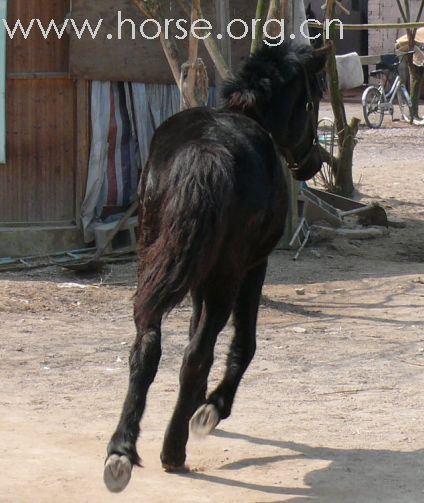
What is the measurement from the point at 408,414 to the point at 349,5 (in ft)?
87.9

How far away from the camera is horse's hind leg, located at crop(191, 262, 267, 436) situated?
5.17 m

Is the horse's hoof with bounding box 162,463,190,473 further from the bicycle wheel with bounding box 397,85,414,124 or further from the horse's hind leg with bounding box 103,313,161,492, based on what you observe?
the bicycle wheel with bounding box 397,85,414,124

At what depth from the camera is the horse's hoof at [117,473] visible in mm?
4234

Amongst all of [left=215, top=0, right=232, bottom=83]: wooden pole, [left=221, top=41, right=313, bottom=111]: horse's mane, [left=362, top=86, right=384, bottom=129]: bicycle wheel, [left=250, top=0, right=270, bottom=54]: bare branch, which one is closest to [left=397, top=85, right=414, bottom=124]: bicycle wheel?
[left=362, top=86, right=384, bottom=129]: bicycle wheel

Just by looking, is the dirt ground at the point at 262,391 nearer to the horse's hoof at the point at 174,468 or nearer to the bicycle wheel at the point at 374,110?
the horse's hoof at the point at 174,468

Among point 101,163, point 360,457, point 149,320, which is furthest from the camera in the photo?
point 101,163

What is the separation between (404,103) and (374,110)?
4.90 ft

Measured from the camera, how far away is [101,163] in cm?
1046

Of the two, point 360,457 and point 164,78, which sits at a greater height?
point 164,78

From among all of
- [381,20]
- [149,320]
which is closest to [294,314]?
[149,320]

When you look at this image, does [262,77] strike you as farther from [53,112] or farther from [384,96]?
[384,96]

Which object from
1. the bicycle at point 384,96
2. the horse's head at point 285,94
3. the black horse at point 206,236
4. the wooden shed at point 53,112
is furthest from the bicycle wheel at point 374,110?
the black horse at point 206,236

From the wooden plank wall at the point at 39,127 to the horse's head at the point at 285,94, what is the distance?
4.85m

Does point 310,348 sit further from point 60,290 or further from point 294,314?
point 60,290
